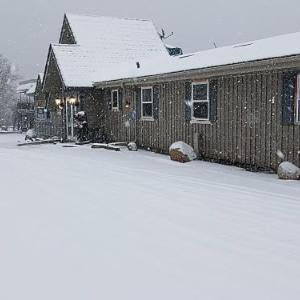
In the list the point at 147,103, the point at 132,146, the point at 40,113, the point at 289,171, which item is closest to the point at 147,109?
the point at 147,103

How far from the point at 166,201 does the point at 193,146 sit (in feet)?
23.6

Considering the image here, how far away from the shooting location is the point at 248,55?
12.3 metres

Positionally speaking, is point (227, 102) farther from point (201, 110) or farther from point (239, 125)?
point (201, 110)

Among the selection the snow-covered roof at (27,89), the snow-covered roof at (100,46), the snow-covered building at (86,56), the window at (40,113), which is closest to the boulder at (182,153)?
the snow-covered building at (86,56)

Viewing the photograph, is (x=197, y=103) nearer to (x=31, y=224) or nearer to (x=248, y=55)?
(x=248, y=55)

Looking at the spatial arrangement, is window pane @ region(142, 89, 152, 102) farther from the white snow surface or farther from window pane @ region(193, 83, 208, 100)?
the white snow surface

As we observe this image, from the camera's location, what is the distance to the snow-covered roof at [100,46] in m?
22.8

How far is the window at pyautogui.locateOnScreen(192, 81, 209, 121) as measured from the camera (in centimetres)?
1453

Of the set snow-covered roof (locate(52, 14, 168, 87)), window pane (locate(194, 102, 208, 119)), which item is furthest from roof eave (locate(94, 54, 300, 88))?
snow-covered roof (locate(52, 14, 168, 87))

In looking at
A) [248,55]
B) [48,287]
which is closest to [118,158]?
[248,55]

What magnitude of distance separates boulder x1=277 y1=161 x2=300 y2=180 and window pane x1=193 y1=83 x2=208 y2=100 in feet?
15.1

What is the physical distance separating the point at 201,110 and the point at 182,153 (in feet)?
5.94

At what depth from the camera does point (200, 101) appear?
48.4 feet

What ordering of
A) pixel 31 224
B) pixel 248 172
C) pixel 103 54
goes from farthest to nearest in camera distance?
pixel 103 54, pixel 248 172, pixel 31 224
